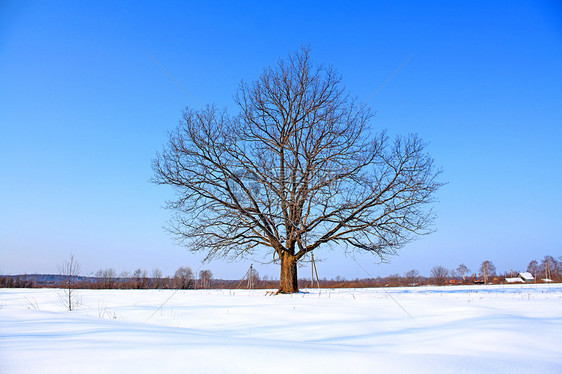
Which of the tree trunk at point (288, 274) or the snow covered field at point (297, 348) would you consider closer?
the snow covered field at point (297, 348)

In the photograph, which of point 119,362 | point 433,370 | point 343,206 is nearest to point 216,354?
point 119,362

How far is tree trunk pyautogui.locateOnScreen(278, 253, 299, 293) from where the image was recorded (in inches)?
528

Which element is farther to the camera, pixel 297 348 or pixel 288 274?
pixel 288 274

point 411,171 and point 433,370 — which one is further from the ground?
point 411,171

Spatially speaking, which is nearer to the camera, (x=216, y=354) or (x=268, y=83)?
(x=216, y=354)

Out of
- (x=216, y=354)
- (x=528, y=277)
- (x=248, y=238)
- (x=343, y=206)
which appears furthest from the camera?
(x=528, y=277)

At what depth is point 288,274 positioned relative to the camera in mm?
13523

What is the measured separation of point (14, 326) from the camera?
358 centimetres

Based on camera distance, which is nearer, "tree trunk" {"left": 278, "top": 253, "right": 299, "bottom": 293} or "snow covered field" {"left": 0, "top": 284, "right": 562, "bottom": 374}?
"snow covered field" {"left": 0, "top": 284, "right": 562, "bottom": 374}

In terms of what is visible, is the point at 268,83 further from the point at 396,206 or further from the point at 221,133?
the point at 396,206

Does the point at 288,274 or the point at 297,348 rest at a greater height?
the point at 297,348

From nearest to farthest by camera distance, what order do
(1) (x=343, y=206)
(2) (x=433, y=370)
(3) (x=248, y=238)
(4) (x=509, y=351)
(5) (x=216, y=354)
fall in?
(2) (x=433, y=370) → (5) (x=216, y=354) → (4) (x=509, y=351) → (1) (x=343, y=206) → (3) (x=248, y=238)

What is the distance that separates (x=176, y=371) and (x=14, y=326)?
2.76 m

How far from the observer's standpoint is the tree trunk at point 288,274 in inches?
528
